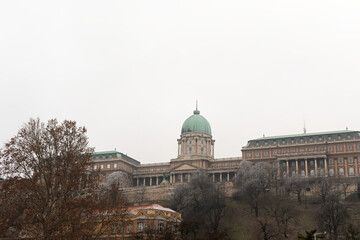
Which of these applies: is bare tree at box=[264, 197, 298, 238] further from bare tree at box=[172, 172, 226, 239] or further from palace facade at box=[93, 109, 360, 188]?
palace facade at box=[93, 109, 360, 188]

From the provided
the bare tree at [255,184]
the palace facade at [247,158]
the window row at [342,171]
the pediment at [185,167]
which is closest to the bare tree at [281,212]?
the bare tree at [255,184]

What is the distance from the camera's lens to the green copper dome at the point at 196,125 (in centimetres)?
16730

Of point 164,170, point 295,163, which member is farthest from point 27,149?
point 164,170

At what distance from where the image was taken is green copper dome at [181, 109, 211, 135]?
16730cm

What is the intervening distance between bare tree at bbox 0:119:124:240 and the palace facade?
8719 cm

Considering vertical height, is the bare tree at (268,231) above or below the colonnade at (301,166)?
below

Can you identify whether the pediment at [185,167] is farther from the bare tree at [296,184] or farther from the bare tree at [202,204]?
the bare tree at [296,184]

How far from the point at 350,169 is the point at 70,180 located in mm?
111712

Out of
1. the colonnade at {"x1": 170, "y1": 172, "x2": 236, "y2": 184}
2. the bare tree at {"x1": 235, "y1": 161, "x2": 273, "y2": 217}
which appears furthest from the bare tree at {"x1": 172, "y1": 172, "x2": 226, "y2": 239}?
the colonnade at {"x1": 170, "y1": 172, "x2": 236, "y2": 184}

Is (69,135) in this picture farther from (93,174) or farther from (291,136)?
(291,136)

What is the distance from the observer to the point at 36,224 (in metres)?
39.5

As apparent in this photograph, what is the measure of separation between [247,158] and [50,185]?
371ft

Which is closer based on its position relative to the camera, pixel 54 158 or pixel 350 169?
pixel 54 158

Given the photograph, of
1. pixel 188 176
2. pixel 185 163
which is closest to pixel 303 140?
pixel 188 176
